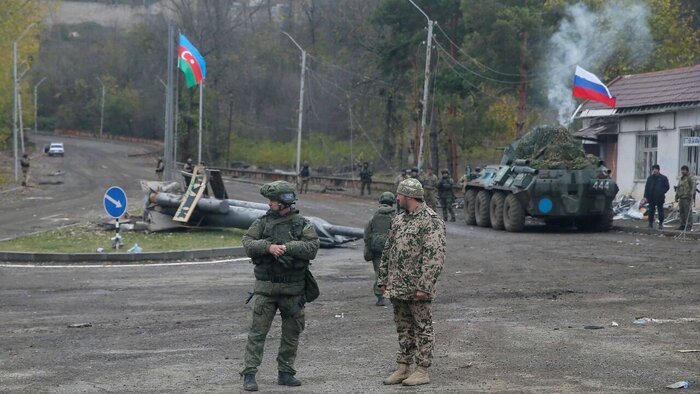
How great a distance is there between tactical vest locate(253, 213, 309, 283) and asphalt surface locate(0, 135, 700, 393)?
94cm

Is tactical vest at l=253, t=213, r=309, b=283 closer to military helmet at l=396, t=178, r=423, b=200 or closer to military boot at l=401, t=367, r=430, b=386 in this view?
military helmet at l=396, t=178, r=423, b=200

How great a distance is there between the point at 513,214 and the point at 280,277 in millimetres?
19914

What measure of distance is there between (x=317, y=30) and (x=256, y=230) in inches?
3188

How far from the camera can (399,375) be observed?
367 inches

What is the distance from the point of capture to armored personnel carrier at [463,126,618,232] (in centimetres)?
2784

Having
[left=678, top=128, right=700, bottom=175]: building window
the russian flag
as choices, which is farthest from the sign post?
[left=678, top=128, right=700, bottom=175]: building window

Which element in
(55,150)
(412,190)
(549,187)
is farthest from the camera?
(55,150)

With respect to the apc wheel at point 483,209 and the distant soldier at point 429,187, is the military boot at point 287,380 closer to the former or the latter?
Answer: the distant soldier at point 429,187

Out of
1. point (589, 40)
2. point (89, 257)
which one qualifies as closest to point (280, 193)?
point (89, 257)

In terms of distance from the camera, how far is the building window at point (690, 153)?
104 ft

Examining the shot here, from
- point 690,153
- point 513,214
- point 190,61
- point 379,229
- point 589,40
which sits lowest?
point 513,214

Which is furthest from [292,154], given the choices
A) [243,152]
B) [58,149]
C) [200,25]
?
[58,149]

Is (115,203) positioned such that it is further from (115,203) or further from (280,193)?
(280,193)

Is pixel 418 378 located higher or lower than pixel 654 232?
lower
